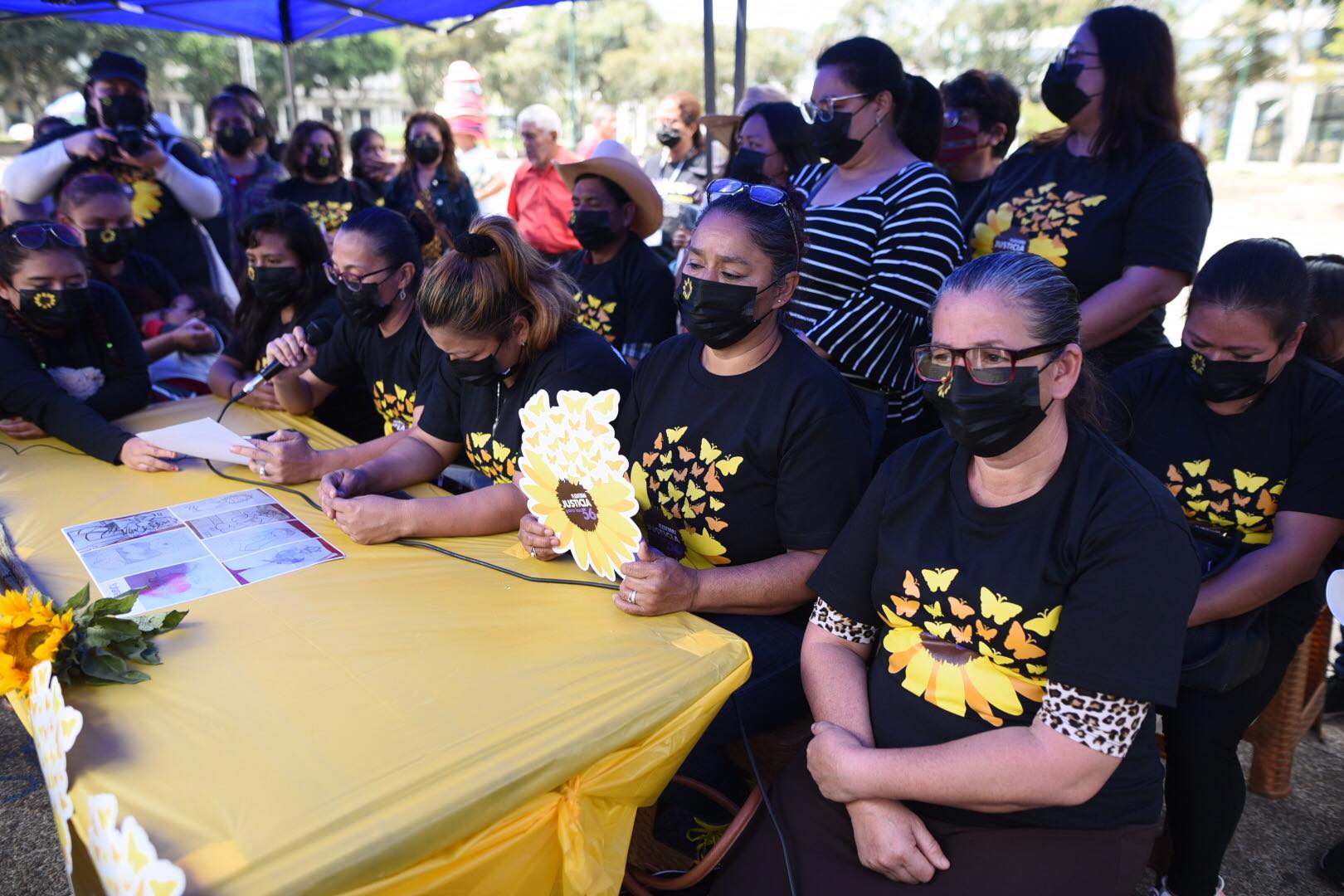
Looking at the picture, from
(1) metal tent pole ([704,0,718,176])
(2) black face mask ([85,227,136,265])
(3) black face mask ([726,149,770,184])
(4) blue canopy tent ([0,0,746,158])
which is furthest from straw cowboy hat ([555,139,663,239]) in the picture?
(4) blue canopy tent ([0,0,746,158])

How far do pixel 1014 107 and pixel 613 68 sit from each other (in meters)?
36.8

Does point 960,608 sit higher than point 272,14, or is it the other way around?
point 272,14

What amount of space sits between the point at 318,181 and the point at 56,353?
9.17ft

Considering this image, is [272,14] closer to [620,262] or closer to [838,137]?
[620,262]

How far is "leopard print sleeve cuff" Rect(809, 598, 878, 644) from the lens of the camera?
169 cm

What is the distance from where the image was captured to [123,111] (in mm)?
4430

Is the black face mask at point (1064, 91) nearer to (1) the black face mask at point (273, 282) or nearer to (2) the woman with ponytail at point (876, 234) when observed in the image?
(2) the woman with ponytail at point (876, 234)

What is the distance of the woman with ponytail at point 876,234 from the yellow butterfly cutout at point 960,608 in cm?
110

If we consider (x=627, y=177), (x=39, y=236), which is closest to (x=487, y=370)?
(x=627, y=177)

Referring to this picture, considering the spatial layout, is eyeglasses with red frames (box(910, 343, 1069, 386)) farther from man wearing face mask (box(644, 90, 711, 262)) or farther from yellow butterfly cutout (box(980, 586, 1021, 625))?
man wearing face mask (box(644, 90, 711, 262))

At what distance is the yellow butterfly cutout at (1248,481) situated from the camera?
1910 mm

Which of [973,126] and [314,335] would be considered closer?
[314,335]

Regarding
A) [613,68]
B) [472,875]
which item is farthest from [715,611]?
[613,68]

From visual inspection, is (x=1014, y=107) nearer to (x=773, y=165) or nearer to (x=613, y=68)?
(x=773, y=165)
